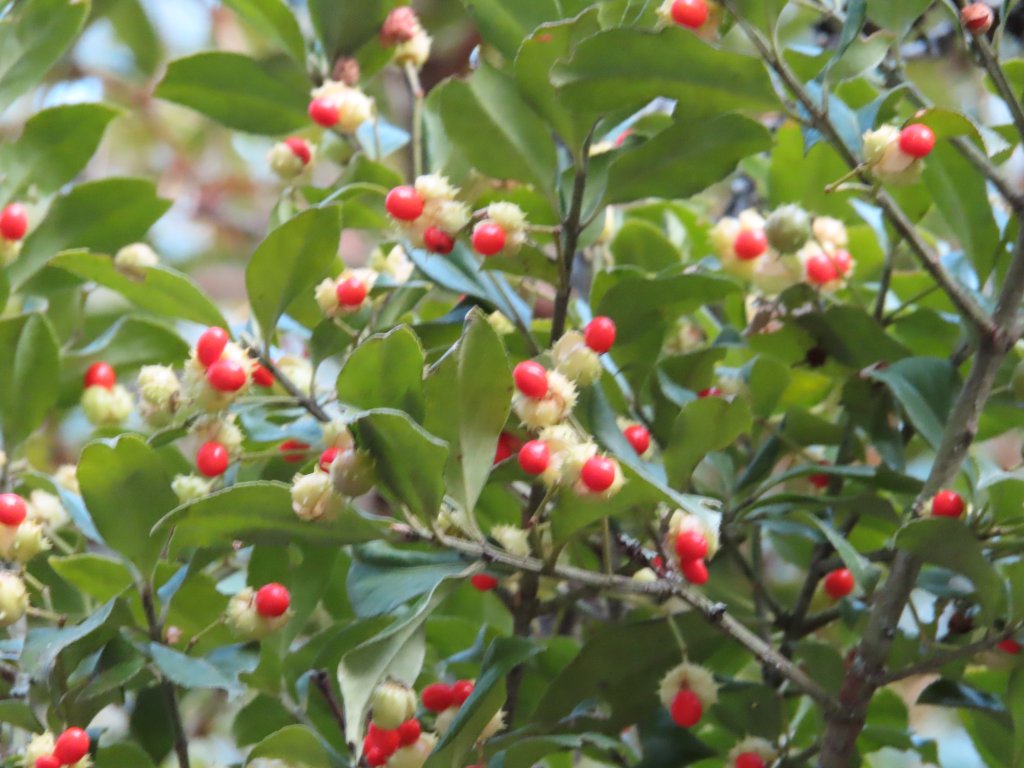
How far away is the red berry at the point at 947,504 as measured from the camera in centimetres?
67

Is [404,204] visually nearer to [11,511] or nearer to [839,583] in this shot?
[11,511]

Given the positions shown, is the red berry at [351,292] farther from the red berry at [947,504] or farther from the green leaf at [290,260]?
the red berry at [947,504]

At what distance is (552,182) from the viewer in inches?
30.0

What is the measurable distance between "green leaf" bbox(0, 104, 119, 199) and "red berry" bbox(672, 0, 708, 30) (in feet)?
1.50

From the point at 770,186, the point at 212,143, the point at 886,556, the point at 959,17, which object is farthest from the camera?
the point at 212,143

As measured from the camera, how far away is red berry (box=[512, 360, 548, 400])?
0.63m

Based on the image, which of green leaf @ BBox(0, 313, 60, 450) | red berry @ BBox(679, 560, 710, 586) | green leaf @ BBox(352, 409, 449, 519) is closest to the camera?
green leaf @ BBox(352, 409, 449, 519)

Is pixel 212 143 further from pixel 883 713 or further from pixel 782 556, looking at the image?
pixel 883 713

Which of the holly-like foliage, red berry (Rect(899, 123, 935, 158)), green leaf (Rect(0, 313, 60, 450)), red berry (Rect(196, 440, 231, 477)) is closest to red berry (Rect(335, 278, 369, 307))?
the holly-like foliage

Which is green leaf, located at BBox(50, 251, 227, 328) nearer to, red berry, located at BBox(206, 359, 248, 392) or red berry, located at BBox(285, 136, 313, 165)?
red berry, located at BBox(206, 359, 248, 392)

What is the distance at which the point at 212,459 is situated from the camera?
701 mm

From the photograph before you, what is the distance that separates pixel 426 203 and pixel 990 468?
0.45 m

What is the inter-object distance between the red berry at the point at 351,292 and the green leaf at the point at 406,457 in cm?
16

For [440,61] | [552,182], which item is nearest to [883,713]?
[552,182]
